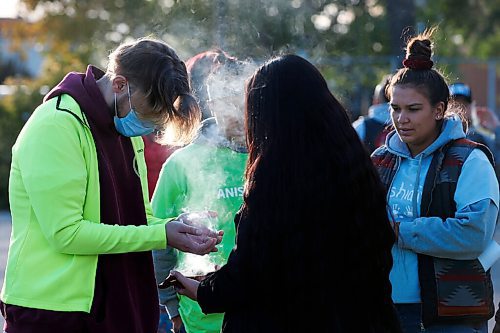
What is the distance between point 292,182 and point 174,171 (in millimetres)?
1227

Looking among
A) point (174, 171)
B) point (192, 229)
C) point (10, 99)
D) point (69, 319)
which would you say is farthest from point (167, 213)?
point (10, 99)

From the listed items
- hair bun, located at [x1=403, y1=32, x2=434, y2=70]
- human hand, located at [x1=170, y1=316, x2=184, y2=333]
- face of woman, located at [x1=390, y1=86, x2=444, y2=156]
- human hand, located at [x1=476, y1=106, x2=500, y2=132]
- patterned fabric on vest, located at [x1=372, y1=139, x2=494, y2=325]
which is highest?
hair bun, located at [x1=403, y1=32, x2=434, y2=70]

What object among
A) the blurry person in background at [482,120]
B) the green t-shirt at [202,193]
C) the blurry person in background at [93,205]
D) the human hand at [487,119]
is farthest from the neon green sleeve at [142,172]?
the human hand at [487,119]

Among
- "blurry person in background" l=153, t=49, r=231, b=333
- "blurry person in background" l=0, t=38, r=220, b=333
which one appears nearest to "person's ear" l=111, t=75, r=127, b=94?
"blurry person in background" l=0, t=38, r=220, b=333

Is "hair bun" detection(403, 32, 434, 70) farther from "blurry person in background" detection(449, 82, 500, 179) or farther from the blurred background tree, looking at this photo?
"blurry person in background" detection(449, 82, 500, 179)

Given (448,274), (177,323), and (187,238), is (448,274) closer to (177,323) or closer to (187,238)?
(187,238)

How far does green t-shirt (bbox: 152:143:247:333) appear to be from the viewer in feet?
13.7

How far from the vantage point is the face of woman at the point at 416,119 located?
162 inches

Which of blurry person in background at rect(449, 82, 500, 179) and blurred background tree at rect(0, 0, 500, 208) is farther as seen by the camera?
blurry person in background at rect(449, 82, 500, 179)

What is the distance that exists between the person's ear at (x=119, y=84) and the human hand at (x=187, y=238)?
49cm

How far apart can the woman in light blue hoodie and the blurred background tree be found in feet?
2.71

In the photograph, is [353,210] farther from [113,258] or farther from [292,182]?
[113,258]

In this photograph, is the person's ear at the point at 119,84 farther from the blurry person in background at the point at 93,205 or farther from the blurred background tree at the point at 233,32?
the blurred background tree at the point at 233,32

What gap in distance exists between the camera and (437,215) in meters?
3.98
